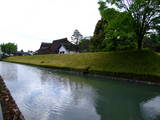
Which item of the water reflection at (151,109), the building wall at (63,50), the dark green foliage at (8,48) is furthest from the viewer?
the dark green foliage at (8,48)

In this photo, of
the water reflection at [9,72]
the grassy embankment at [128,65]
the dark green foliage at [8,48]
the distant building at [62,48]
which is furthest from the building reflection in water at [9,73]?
the dark green foliage at [8,48]

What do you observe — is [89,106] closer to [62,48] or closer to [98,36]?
[98,36]

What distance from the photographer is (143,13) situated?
19156 mm

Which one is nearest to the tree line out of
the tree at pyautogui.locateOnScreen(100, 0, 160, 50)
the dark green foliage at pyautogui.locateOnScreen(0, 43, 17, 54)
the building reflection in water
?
the tree at pyautogui.locateOnScreen(100, 0, 160, 50)

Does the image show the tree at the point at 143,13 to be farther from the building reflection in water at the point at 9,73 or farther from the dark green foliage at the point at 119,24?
the building reflection in water at the point at 9,73

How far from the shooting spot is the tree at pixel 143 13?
18.7m

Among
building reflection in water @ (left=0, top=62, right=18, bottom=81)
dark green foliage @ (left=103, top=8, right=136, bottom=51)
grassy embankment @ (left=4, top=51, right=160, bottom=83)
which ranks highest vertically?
dark green foliage @ (left=103, top=8, right=136, bottom=51)

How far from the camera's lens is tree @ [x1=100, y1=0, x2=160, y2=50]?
1873cm

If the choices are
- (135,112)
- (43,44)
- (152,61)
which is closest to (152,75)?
(152,61)

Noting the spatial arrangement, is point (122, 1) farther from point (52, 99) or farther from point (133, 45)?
point (52, 99)

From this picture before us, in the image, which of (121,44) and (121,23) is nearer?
(121,23)

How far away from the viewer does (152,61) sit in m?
18.9

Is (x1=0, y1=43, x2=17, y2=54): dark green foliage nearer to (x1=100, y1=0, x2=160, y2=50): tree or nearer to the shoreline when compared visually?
the shoreline

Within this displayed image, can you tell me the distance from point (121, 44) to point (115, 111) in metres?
20.9
